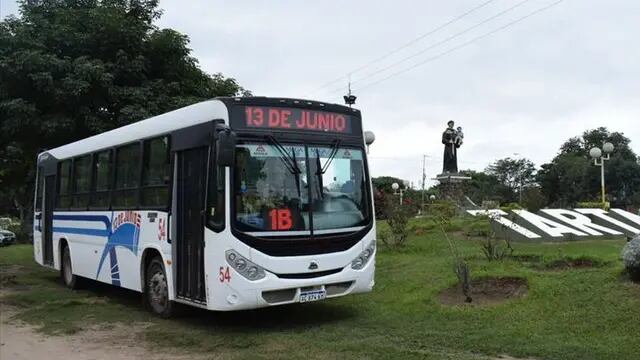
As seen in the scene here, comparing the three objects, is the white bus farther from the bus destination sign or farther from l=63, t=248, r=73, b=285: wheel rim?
l=63, t=248, r=73, b=285: wheel rim

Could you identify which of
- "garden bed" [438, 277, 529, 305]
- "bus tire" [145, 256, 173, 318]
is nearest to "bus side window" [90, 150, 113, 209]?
"bus tire" [145, 256, 173, 318]

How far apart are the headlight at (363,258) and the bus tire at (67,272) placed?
24.3 feet

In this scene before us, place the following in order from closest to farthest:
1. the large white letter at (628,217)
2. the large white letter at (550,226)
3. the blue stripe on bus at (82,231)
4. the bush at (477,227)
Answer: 1. the blue stripe on bus at (82,231)
2. the large white letter at (550,226)
3. the bush at (477,227)
4. the large white letter at (628,217)

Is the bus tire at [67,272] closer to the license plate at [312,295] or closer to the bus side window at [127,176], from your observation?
the bus side window at [127,176]

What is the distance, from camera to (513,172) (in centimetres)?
9550

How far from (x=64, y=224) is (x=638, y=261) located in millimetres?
11107

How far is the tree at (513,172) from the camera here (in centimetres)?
9186

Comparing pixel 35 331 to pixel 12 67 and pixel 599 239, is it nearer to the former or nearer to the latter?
pixel 12 67

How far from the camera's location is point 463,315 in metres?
9.08

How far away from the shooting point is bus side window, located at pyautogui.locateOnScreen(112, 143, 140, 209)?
423 inches

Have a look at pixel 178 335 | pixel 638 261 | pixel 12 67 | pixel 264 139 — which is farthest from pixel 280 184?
pixel 12 67

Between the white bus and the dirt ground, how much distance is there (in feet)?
2.97

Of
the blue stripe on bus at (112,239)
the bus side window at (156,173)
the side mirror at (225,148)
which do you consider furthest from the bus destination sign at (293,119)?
the blue stripe on bus at (112,239)

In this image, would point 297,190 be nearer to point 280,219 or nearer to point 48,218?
point 280,219
